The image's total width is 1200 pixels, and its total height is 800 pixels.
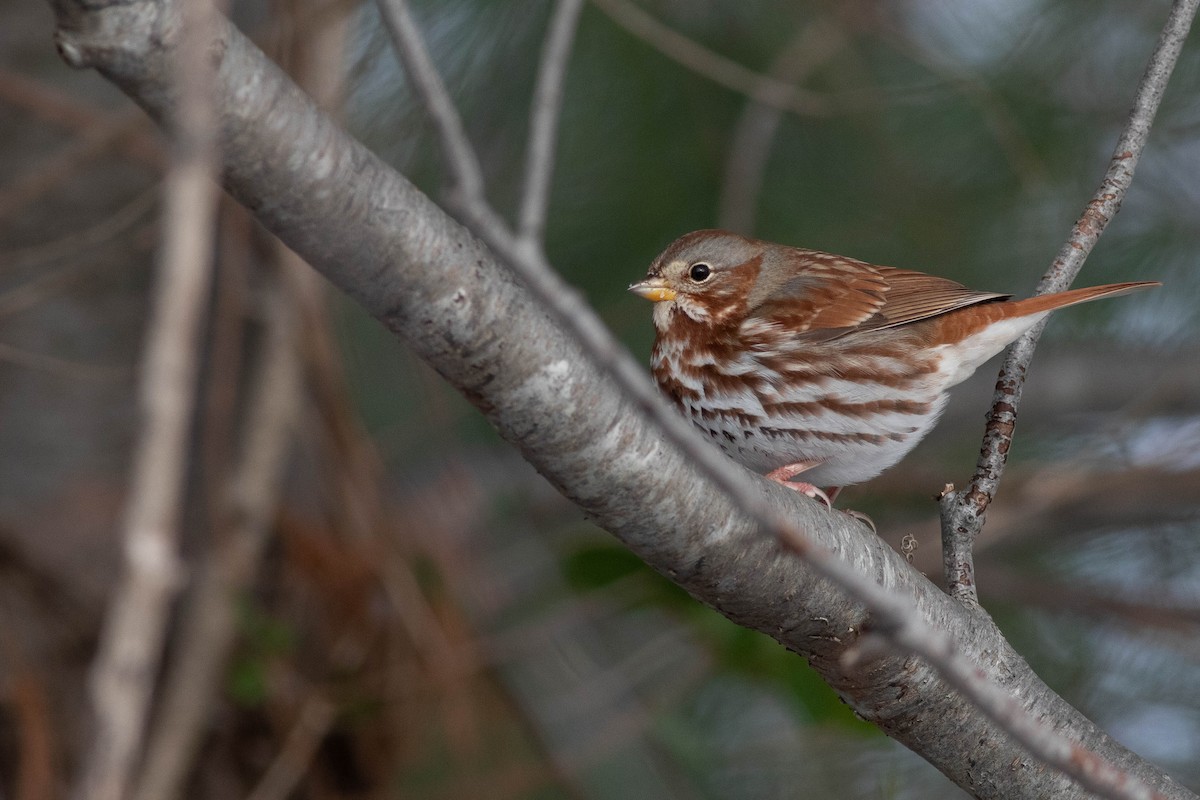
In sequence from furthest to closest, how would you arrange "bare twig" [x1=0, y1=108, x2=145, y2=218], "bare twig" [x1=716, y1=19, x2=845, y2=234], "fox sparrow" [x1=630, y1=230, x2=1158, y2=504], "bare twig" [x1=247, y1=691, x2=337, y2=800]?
"bare twig" [x1=716, y1=19, x2=845, y2=234], "bare twig" [x1=247, y1=691, x2=337, y2=800], "bare twig" [x1=0, y1=108, x2=145, y2=218], "fox sparrow" [x1=630, y1=230, x2=1158, y2=504]

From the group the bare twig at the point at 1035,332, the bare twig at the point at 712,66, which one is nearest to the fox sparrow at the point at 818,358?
the bare twig at the point at 1035,332

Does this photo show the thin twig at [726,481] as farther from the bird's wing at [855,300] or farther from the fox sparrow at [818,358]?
the bird's wing at [855,300]

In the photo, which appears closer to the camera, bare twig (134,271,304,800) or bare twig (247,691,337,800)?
bare twig (134,271,304,800)

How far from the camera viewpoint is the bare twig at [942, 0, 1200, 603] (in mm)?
2459

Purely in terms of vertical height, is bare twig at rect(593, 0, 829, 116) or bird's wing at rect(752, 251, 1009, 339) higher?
bare twig at rect(593, 0, 829, 116)

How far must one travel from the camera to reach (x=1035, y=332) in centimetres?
279

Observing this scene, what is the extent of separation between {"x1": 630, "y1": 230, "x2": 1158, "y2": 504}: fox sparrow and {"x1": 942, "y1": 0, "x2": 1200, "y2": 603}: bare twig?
0.27 metres

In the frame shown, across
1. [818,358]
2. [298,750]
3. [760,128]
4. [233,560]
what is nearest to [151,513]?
[818,358]

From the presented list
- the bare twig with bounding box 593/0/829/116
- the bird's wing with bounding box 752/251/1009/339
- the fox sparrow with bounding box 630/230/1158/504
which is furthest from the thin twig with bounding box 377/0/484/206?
the bare twig with bounding box 593/0/829/116

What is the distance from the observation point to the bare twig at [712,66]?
3688mm

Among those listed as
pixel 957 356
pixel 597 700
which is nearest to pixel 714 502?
pixel 957 356

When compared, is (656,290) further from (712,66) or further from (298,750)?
(298,750)

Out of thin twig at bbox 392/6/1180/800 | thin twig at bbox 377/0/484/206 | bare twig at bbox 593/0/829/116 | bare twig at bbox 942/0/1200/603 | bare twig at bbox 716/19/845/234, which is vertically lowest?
thin twig at bbox 392/6/1180/800

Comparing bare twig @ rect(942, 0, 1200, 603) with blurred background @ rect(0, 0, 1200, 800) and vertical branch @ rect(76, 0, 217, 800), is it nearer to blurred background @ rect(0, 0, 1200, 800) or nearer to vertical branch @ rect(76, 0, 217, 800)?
blurred background @ rect(0, 0, 1200, 800)
